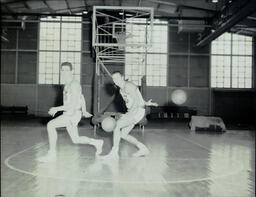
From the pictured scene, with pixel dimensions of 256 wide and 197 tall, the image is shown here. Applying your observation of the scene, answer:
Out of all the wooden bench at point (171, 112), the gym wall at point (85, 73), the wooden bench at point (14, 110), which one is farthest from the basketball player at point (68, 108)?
the wooden bench at point (14, 110)

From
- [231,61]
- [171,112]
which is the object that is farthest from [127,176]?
[231,61]

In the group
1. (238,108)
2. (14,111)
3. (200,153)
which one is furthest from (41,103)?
(200,153)

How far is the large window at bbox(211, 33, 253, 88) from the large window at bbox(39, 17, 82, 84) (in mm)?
11702

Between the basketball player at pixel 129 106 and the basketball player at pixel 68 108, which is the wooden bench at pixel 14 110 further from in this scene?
the basketball player at pixel 129 106

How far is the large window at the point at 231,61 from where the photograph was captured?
24.4 metres

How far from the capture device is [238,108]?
24.7 metres

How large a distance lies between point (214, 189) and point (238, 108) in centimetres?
2262

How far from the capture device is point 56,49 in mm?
23859

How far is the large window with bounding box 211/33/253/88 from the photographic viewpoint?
24422 mm

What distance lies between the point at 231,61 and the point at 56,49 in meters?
14.9

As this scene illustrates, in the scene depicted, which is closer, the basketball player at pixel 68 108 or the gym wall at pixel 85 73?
the basketball player at pixel 68 108

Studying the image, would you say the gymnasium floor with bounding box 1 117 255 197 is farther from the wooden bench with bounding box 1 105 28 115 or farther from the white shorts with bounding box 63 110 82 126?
the wooden bench with bounding box 1 105 28 115

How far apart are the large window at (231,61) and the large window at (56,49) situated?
1170cm

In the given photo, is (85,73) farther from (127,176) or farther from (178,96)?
(127,176)
